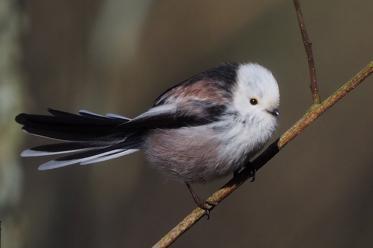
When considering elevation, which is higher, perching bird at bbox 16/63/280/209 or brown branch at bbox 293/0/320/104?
brown branch at bbox 293/0/320/104

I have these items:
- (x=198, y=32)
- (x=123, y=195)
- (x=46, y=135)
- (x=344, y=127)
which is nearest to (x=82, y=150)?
(x=46, y=135)

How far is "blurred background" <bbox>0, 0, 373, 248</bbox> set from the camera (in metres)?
3.97

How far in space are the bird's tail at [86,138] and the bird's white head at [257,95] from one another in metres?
0.53

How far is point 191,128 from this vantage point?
272cm

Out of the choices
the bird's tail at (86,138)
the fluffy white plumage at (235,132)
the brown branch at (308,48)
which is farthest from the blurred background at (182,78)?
the brown branch at (308,48)

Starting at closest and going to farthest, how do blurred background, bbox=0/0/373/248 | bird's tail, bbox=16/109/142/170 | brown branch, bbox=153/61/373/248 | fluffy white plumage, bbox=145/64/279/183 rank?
brown branch, bbox=153/61/373/248 → fluffy white plumage, bbox=145/64/279/183 → bird's tail, bbox=16/109/142/170 → blurred background, bbox=0/0/373/248

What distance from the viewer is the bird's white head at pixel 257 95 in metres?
2.57

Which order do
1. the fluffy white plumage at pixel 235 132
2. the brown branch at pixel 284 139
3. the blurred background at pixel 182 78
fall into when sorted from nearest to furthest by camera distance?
the brown branch at pixel 284 139, the fluffy white plumage at pixel 235 132, the blurred background at pixel 182 78

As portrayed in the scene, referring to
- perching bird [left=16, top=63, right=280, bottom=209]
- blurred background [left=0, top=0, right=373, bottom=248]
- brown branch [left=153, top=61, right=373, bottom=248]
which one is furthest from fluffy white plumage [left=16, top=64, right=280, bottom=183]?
blurred background [left=0, top=0, right=373, bottom=248]

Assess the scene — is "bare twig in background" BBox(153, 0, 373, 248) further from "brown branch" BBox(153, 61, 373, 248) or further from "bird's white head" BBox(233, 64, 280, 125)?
"bird's white head" BBox(233, 64, 280, 125)

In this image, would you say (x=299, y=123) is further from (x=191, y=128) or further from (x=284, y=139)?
(x=191, y=128)

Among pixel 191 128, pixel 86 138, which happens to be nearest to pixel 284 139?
pixel 191 128

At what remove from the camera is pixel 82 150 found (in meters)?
2.89

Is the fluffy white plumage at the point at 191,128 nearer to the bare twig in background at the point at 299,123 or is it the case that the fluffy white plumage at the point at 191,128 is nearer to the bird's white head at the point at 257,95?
the bird's white head at the point at 257,95
